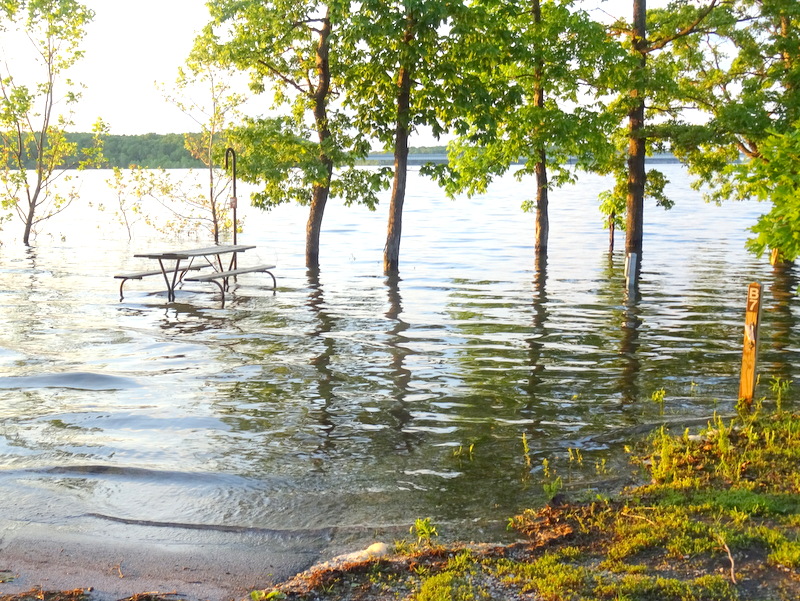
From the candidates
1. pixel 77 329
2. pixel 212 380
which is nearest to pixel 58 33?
pixel 77 329

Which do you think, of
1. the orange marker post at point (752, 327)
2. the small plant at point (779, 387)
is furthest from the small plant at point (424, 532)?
the small plant at point (779, 387)

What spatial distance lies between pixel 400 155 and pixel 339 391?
45.3ft

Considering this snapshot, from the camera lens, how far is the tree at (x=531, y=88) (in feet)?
71.7

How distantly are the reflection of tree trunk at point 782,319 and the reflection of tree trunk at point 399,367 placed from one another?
4918 millimetres

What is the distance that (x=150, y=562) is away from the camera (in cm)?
535

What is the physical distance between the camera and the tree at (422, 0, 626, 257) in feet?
71.7

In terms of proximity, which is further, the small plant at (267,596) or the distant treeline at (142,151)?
the distant treeline at (142,151)

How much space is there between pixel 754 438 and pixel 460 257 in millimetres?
23050

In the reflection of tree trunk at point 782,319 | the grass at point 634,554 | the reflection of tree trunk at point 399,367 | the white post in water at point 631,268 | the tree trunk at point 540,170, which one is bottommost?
the reflection of tree trunk at point 399,367

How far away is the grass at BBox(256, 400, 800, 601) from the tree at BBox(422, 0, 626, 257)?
16.5 m

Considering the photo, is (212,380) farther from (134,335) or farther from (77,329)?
(77,329)

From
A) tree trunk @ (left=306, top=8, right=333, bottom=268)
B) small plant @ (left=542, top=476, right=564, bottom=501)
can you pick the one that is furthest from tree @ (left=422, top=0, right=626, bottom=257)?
small plant @ (left=542, top=476, right=564, bottom=501)

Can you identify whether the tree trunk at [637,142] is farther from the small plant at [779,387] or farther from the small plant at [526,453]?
the small plant at [526,453]

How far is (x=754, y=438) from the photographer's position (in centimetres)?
714
